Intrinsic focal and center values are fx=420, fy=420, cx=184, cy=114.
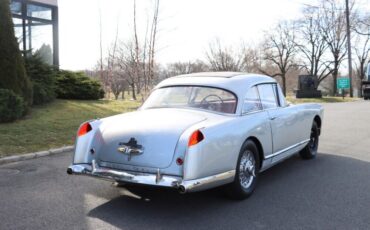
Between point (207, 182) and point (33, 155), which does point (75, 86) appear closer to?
point (33, 155)

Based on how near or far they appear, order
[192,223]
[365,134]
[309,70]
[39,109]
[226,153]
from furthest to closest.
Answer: [309,70], [39,109], [365,134], [226,153], [192,223]

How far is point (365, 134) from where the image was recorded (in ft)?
35.7

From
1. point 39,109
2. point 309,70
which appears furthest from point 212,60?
point 39,109

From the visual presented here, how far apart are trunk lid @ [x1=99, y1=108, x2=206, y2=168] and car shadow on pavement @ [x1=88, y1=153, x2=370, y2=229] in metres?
0.59

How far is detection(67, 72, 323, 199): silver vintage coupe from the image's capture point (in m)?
4.43

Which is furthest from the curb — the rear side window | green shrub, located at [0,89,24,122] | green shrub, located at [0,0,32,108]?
the rear side window

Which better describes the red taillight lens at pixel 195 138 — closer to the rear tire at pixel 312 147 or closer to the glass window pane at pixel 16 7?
the rear tire at pixel 312 147

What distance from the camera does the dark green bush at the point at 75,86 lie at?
1700cm

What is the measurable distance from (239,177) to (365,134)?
7.09 m

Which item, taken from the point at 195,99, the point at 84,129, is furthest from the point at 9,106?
the point at 195,99

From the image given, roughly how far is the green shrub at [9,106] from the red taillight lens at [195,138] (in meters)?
7.35

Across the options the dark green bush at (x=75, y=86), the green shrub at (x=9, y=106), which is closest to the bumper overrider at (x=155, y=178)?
the green shrub at (x=9, y=106)

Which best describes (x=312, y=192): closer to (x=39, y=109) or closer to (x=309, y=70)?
(x=39, y=109)

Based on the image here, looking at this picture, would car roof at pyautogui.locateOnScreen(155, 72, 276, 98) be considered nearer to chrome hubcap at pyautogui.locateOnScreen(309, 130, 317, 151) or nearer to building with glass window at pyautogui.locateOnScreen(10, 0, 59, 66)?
chrome hubcap at pyautogui.locateOnScreen(309, 130, 317, 151)
